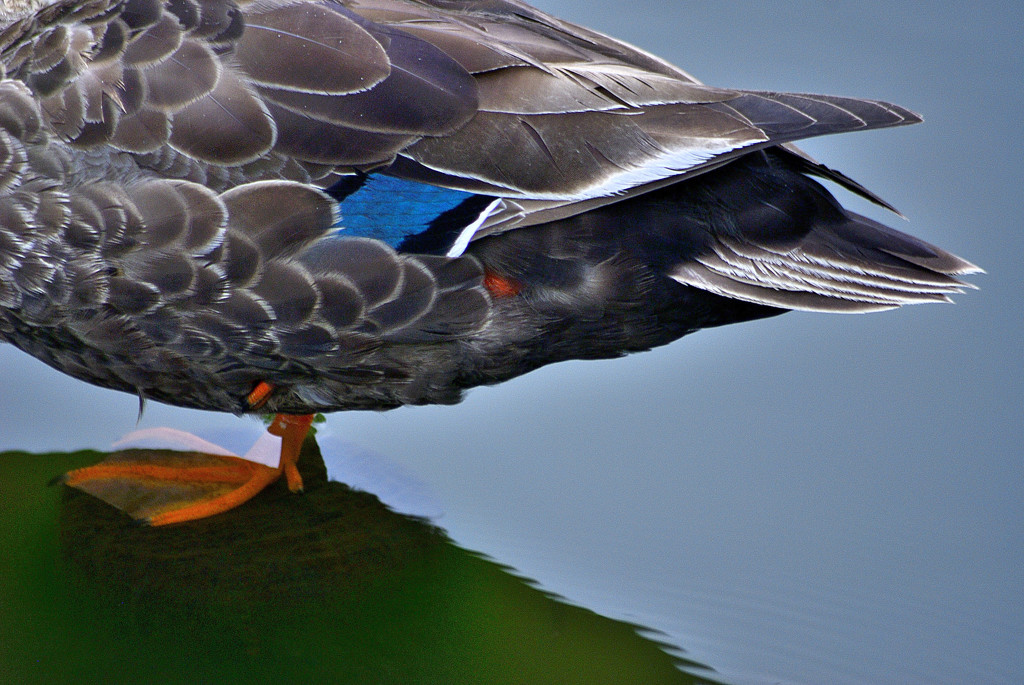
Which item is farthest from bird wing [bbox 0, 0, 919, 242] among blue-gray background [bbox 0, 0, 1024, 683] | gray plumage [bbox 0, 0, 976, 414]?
blue-gray background [bbox 0, 0, 1024, 683]

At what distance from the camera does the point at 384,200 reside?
2506 mm

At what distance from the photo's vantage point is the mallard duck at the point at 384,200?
8.12 feet

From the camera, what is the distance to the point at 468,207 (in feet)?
8.18

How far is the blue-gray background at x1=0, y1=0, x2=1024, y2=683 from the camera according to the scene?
9.18 feet

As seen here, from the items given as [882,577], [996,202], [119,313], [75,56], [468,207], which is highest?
[996,202]

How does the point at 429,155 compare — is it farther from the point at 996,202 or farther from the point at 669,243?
the point at 996,202

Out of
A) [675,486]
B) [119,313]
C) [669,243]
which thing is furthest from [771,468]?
[119,313]

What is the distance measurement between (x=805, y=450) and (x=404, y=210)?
1422mm

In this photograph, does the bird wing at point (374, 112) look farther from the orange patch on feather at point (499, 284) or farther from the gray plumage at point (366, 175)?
the orange patch on feather at point (499, 284)

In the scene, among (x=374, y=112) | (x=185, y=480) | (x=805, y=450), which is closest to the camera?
(x=374, y=112)

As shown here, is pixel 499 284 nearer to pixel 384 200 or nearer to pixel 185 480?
pixel 384 200

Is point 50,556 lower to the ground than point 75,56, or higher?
lower

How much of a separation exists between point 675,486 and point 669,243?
85cm

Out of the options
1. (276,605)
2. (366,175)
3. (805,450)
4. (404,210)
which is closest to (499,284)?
(404,210)
